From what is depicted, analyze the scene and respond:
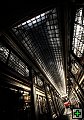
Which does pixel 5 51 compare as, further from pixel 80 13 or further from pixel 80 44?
pixel 80 44

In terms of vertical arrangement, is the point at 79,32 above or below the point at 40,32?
above

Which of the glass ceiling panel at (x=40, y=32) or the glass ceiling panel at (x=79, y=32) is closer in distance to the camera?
the glass ceiling panel at (x=40, y=32)

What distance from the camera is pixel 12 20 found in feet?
12.0

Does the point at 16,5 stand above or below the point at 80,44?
below

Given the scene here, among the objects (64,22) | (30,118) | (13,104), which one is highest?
(64,22)

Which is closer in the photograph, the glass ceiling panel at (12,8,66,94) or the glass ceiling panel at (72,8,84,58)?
the glass ceiling panel at (12,8,66,94)

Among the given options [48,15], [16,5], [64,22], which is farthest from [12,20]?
[48,15]

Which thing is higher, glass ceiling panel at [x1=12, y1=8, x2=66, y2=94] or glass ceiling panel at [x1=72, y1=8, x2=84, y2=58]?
glass ceiling panel at [x1=72, y1=8, x2=84, y2=58]

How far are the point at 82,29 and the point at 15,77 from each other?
4709 millimetres

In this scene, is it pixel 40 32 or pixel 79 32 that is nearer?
pixel 40 32

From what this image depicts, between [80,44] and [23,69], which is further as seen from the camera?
[23,69]

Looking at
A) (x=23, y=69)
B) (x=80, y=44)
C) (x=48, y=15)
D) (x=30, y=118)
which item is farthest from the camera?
(x=23, y=69)

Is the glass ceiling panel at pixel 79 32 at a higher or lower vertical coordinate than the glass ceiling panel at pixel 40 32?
higher

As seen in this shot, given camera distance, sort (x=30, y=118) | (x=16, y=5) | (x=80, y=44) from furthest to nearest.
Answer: (x=80, y=44) → (x=30, y=118) → (x=16, y=5)
